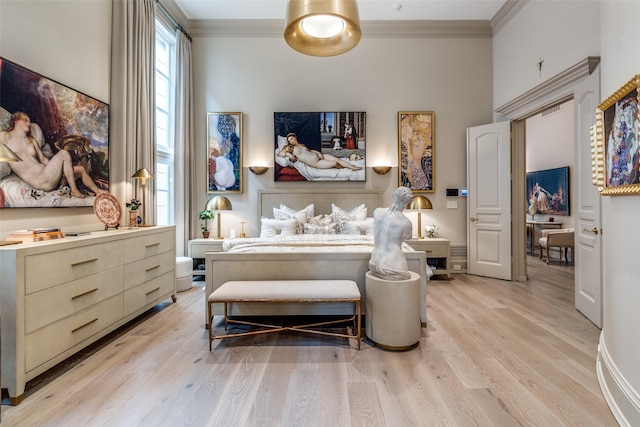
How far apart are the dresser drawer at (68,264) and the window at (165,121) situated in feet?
6.94

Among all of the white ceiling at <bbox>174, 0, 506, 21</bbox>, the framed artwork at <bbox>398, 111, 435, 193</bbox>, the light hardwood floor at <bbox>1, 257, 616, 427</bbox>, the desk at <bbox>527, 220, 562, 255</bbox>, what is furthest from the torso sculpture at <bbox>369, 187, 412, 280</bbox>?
the desk at <bbox>527, 220, 562, 255</bbox>

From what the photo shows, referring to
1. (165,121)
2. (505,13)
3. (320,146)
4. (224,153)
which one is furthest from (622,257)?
(165,121)

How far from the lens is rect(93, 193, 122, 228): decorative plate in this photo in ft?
9.78

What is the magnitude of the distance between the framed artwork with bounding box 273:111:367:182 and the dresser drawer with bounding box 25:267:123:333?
311 centimetres

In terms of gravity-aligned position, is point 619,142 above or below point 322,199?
above

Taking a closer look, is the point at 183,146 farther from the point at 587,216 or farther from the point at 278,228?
the point at 587,216

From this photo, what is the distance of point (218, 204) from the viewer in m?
4.80

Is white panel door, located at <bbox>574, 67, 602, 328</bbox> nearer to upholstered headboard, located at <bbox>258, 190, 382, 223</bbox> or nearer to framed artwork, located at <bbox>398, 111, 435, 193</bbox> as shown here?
framed artwork, located at <bbox>398, 111, 435, 193</bbox>

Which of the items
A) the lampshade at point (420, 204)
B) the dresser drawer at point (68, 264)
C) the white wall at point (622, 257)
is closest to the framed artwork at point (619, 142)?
the white wall at point (622, 257)

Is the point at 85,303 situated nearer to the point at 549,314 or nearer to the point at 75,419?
the point at 75,419

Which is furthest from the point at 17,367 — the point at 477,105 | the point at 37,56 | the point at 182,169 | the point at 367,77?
the point at 477,105

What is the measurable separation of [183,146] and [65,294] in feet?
10.5

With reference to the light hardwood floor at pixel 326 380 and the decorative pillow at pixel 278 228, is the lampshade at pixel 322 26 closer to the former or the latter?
the light hardwood floor at pixel 326 380

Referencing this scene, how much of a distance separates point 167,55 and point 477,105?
5.33m
